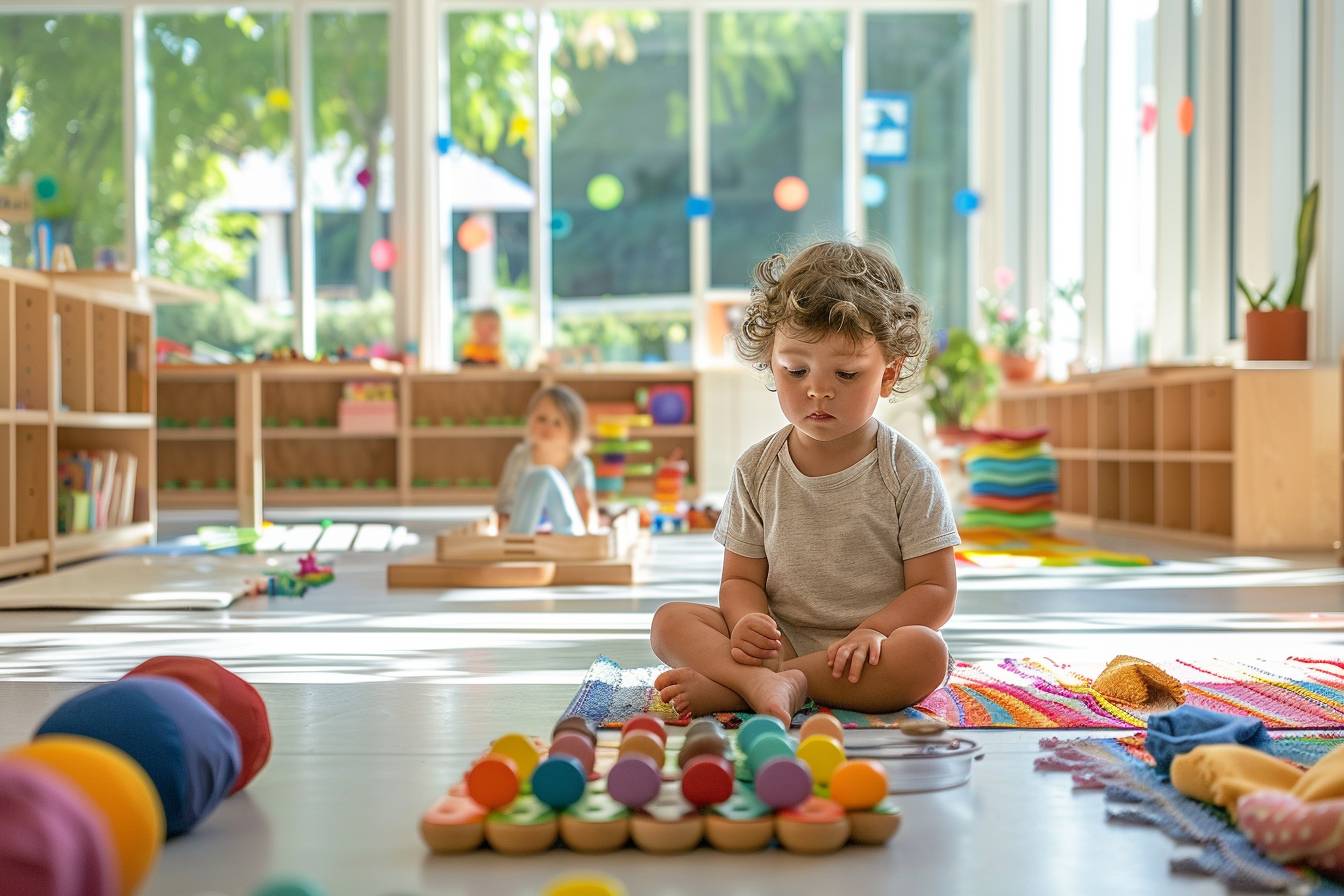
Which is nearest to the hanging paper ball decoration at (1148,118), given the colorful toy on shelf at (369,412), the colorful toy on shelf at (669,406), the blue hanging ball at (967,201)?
the blue hanging ball at (967,201)

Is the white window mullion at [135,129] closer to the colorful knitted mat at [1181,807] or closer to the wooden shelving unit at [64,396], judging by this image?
the wooden shelving unit at [64,396]

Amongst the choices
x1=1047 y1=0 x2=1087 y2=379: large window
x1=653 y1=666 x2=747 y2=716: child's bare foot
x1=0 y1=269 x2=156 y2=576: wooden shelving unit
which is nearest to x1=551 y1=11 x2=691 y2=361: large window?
x1=1047 y1=0 x2=1087 y2=379: large window

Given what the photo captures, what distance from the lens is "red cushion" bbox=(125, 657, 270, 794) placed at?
1456 millimetres

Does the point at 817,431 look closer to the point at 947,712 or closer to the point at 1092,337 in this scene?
the point at 947,712

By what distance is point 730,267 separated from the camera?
8.38 m

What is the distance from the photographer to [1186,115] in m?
5.96

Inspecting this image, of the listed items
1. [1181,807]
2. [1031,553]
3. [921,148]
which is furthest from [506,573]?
[921,148]

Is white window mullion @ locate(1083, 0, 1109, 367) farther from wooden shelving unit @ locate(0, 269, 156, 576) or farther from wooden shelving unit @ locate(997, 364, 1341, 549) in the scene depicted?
wooden shelving unit @ locate(0, 269, 156, 576)

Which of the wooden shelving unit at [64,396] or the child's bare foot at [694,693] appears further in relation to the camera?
the wooden shelving unit at [64,396]

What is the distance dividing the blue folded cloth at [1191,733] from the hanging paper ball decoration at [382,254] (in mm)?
7075

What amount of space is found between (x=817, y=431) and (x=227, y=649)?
1.25m

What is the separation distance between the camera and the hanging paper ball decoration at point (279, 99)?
8133 millimetres

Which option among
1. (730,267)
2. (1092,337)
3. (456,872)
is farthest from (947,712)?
(730,267)

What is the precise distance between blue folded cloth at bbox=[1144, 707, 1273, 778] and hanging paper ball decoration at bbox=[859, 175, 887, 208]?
7.09 m
